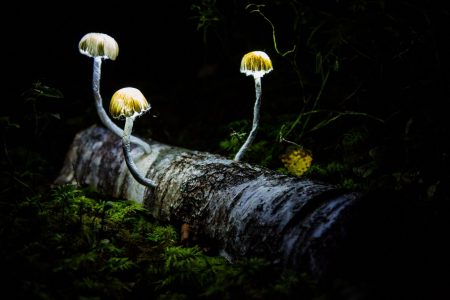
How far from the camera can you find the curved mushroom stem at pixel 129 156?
356 cm

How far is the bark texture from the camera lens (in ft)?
8.07

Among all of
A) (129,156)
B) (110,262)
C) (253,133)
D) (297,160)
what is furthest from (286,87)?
(110,262)

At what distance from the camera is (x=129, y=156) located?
3.69 m

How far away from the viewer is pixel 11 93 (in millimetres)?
7387

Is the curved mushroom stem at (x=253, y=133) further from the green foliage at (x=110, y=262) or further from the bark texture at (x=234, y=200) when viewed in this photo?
the green foliage at (x=110, y=262)

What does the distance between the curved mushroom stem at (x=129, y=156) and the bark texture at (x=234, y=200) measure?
13 cm

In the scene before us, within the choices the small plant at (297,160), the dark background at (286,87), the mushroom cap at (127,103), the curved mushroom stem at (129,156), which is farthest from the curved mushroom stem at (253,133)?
the mushroom cap at (127,103)

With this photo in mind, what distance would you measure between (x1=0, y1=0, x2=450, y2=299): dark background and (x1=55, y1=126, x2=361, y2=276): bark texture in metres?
0.35

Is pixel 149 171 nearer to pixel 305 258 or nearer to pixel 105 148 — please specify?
pixel 105 148

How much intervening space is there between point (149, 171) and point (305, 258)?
235cm

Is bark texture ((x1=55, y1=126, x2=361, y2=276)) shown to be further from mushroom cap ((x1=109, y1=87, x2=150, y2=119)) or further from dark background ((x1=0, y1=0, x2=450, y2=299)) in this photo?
mushroom cap ((x1=109, y1=87, x2=150, y2=119))

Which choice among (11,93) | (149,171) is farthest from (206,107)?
(11,93)

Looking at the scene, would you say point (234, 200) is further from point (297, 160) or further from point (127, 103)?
point (297, 160)

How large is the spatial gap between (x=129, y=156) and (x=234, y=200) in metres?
1.33
